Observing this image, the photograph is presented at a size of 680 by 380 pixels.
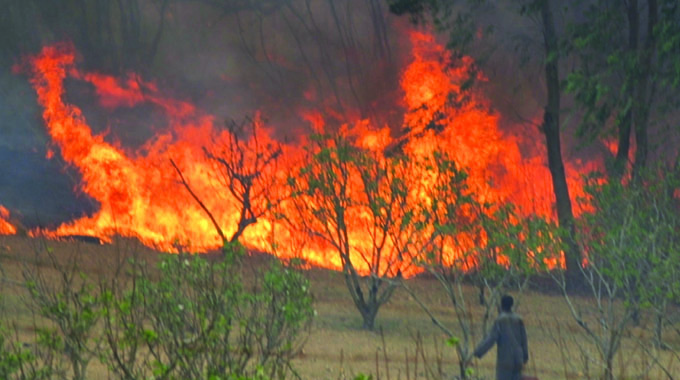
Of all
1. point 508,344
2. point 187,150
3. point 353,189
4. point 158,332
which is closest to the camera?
point 158,332

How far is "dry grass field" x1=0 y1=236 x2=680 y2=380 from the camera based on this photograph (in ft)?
47.9

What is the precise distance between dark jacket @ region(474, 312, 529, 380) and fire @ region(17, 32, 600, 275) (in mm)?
21011

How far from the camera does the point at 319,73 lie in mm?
37375

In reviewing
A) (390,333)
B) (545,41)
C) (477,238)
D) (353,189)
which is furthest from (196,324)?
(545,41)

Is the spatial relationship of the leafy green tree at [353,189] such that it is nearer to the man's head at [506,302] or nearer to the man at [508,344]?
the man's head at [506,302]

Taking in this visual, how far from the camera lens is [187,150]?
1346 inches

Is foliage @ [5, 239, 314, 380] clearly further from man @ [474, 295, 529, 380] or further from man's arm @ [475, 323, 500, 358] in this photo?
man @ [474, 295, 529, 380]

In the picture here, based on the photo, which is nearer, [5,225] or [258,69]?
[5,225]

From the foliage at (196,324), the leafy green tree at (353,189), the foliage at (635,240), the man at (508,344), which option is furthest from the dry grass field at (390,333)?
the leafy green tree at (353,189)

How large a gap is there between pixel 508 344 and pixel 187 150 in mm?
24973

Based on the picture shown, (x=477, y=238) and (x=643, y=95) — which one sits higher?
(x=643, y=95)

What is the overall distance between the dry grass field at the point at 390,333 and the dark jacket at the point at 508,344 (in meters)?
0.48

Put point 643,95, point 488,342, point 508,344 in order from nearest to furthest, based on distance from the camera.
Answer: point 488,342, point 508,344, point 643,95

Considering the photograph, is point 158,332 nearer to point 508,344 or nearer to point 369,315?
point 508,344
